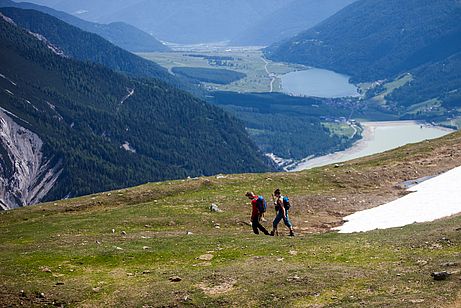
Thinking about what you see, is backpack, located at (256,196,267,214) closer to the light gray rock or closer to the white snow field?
the white snow field

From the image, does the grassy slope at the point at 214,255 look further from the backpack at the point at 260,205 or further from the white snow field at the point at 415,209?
the white snow field at the point at 415,209

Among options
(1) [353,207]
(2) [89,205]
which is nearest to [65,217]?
(2) [89,205]

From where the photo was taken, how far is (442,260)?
1166 inches

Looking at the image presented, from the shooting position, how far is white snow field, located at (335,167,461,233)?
44.9 meters

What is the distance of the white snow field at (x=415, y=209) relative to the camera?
44.9 metres

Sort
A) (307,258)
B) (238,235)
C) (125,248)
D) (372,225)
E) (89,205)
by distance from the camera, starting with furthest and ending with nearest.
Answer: (89,205), (372,225), (238,235), (125,248), (307,258)

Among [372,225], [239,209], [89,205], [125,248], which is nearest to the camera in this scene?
[125,248]

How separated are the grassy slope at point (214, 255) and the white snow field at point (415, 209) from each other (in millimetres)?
2372

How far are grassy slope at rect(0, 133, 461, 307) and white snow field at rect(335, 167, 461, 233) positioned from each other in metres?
2.37

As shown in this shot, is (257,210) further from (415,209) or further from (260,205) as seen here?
(415,209)

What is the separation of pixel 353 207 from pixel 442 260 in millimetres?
23917

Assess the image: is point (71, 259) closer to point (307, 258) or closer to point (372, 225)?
point (307, 258)

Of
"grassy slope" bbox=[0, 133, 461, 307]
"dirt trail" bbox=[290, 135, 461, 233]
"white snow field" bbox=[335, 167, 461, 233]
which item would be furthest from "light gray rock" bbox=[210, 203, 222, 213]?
"white snow field" bbox=[335, 167, 461, 233]

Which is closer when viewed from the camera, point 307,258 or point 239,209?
point 307,258
